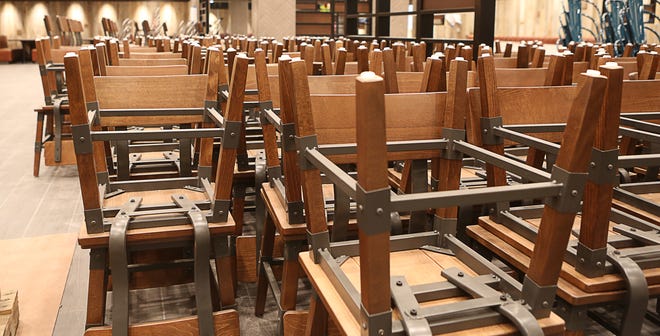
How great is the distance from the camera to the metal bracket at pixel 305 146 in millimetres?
1564

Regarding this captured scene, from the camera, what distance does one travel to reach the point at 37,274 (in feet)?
9.53

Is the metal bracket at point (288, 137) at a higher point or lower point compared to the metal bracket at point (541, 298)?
higher

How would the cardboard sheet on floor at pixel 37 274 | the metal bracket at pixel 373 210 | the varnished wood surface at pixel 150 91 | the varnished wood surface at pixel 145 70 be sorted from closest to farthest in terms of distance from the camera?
the metal bracket at pixel 373 210 < the varnished wood surface at pixel 150 91 < the cardboard sheet on floor at pixel 37 274 < the varnished wood surface at pixel 145 70

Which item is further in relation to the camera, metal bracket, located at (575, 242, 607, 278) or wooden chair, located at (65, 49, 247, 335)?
wooden chair, located at (65, 49, 247, 335)

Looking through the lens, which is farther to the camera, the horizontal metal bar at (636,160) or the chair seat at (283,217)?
the chair seat at (283,217)

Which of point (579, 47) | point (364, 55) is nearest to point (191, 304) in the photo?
point (364, 55)

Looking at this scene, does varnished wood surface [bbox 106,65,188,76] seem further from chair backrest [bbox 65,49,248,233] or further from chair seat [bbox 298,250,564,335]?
chair seat [bbox 298,250,564,335]

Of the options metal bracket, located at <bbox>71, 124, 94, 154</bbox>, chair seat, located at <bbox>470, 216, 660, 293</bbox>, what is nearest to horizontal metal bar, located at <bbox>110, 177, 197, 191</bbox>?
metal bracket, located at <bbox>71, 124, 94, 154</bbox>

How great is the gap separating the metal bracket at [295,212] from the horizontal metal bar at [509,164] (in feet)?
1.81

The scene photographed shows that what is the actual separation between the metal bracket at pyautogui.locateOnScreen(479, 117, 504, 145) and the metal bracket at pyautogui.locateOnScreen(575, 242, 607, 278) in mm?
472

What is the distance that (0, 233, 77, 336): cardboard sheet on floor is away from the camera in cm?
246

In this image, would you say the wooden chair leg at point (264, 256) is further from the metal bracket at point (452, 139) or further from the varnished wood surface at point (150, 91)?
the metal bracket at point (452, 139)

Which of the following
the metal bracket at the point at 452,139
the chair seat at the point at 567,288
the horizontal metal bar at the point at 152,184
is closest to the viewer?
the chair seat at the point at 567,288

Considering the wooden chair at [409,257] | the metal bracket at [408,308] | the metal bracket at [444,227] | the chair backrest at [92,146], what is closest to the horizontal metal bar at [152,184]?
the chair backrest at [92,146]
